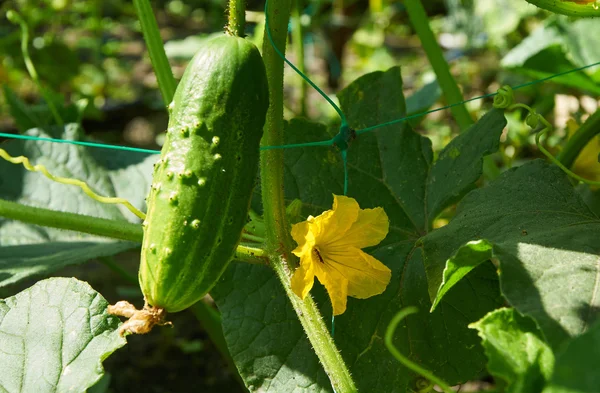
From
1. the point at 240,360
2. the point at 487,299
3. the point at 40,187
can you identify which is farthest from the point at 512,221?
the point at 40,187

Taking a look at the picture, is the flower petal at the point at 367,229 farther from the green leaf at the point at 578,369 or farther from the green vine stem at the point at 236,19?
the green leaf at the point at 578,369

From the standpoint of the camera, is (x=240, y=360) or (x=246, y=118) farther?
(x=240, y=360)

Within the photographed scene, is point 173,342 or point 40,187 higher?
point 40,187

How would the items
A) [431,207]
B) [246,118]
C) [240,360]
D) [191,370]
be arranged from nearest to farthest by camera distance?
[246,118], [240,360], [431,207], [191,370]

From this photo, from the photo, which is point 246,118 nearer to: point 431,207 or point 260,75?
point 260,75

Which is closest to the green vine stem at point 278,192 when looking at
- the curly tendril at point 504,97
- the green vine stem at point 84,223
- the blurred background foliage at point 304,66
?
the green vine stem at point 84,223

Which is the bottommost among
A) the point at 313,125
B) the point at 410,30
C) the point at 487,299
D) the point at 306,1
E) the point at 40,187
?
the point at 410,30

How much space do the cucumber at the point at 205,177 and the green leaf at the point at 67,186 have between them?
0.72m

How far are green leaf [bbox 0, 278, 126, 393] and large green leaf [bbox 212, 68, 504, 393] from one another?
0.84ft

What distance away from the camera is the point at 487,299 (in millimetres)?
1245

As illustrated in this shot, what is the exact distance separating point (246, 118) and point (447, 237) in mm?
365

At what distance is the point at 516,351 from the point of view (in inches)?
32.0

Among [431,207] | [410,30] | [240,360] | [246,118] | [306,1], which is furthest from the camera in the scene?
[410,30]

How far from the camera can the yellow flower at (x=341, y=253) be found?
1062mm
